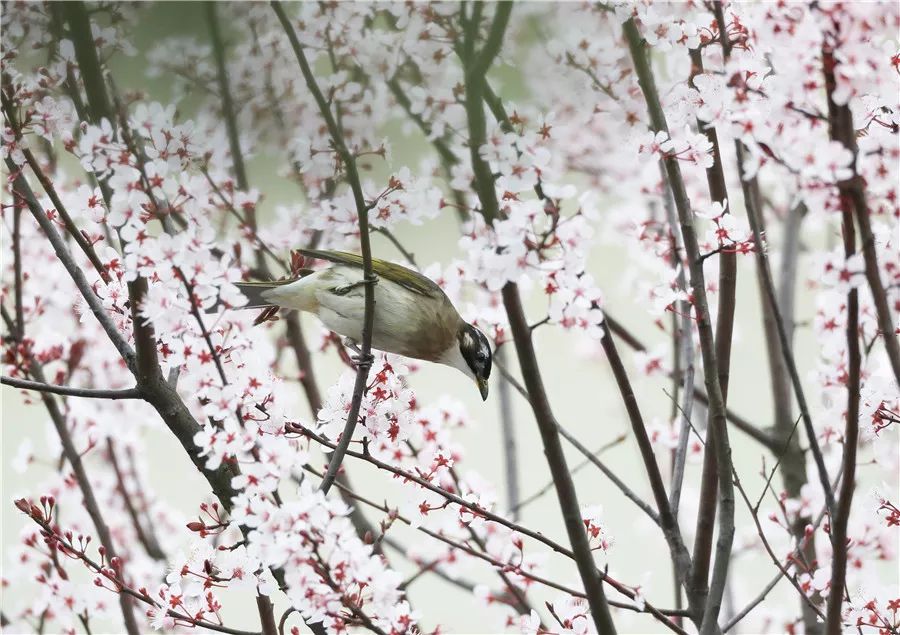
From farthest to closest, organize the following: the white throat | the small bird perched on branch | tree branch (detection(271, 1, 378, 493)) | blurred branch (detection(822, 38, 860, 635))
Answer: the white throat → the small bird perched on branch → tree branch (detection(271, 1, 378, 493)) → blurred branch (detection(822, 38, 860, 635))

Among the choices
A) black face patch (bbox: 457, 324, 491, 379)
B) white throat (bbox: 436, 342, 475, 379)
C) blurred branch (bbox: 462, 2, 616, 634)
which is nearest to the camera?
blurred branch (bbox: 462, 2, 616, 634)

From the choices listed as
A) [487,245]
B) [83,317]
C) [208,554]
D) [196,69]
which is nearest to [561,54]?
[196,69]

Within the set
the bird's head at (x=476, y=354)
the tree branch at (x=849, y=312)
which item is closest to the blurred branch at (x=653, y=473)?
the tree branch at (x=849, y=312)

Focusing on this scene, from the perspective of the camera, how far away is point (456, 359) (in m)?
4.72

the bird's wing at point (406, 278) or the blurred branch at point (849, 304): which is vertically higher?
the bird's wing at point (406, 278)

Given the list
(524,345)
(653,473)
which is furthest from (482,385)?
(524,345)

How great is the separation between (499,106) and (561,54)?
1228 millimetres

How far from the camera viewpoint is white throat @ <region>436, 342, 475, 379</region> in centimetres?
470

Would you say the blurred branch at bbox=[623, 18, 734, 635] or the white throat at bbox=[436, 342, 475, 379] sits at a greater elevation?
the white throat at bbox=[436, 342, 475, 379]

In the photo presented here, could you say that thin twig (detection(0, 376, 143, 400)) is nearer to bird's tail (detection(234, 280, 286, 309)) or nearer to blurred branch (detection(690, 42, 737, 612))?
bird's tail (detection(234, 280, 286, 309))

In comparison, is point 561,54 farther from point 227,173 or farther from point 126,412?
point 126,412

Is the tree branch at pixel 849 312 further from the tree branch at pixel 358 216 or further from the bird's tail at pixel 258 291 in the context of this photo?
the bird's tail at pixel 258 291

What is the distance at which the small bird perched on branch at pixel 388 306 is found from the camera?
443 centimetres

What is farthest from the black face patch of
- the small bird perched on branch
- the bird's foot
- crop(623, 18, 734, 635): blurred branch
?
crop(623, 18, 734, 635): blurred branch
